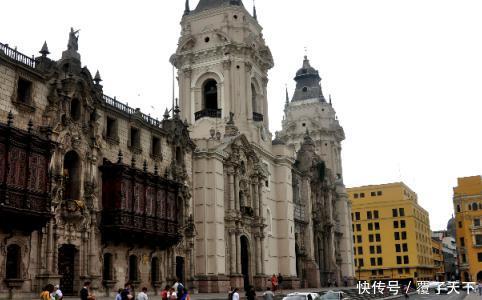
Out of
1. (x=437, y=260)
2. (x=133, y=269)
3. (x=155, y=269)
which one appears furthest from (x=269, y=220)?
(x=437, y=260)

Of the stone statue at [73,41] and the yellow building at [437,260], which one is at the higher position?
the stone statue at [73,41]

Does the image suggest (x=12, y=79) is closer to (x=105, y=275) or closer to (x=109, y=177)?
(x=109, y=177)

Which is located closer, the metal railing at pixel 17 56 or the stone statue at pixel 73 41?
the metal railing at pixel 17 56

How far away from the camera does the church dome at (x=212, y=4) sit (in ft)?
186

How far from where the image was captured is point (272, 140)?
196 feet

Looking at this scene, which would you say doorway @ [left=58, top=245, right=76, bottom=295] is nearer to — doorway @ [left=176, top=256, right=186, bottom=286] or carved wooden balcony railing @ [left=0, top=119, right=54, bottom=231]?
carved wooden balcony railing @ [left=0, top=119, right=54, bottom=231]

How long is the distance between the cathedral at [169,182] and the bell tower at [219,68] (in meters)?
0.13

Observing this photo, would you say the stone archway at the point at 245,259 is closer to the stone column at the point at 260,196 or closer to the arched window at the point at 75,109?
the stone column at the point at 260,196

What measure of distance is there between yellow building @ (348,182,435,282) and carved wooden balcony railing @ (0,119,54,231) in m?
77.2

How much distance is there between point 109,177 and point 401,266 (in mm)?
76749

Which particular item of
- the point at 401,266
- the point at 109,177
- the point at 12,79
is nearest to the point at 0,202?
the point at 12,79

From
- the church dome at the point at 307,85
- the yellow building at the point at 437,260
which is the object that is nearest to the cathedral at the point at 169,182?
the church dome at the point at 307,85

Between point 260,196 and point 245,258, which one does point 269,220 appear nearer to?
point 260,196

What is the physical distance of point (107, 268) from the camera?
120 feet
